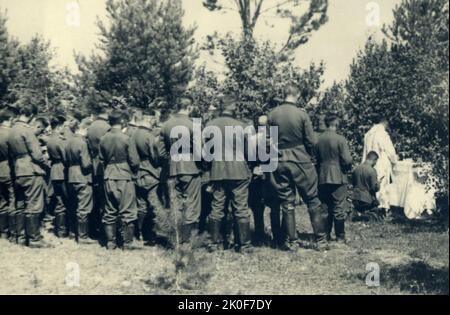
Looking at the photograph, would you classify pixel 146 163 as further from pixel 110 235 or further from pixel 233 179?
pixel 233 179

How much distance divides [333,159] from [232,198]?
164 centimetres

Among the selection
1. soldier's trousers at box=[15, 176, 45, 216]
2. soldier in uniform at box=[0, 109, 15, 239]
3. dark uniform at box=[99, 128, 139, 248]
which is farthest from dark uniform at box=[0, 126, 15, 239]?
dark uniform at box=[99, 128, 139, 248]

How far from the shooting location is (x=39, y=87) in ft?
54.4

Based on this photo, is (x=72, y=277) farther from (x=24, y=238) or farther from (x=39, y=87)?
(x=39, y=87)

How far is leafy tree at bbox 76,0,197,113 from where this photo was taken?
659 inches

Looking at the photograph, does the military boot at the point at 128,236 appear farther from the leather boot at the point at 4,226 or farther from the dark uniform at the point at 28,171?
the leather boot at the point at 4,226

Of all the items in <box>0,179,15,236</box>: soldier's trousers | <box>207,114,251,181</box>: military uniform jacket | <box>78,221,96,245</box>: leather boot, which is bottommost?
<box>78,221,96,245</box>: leather boot

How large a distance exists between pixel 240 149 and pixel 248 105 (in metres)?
2.05

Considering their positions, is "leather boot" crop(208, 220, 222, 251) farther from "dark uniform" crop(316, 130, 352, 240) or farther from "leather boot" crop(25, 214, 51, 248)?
"leather boot" crop(25, 214, 51, 248)

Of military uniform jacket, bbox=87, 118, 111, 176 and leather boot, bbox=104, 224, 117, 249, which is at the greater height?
military uniform jacket, bbox=87, 118, 111, 176

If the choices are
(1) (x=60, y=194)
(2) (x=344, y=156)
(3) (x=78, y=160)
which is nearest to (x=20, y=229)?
(1) (x=60, y=194)

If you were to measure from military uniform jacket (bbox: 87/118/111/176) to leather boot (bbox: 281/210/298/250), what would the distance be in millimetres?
3194
